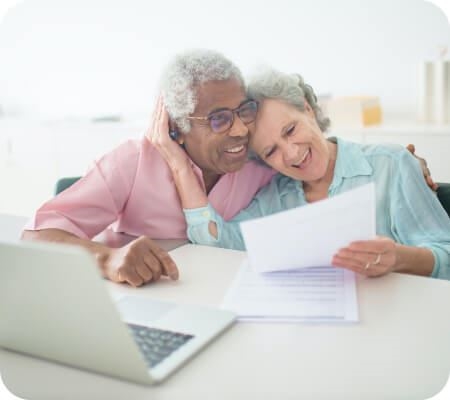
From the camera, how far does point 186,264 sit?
1.33 m

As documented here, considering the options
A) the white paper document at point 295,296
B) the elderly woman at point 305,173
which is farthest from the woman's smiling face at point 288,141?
the white paper document at point 295,296

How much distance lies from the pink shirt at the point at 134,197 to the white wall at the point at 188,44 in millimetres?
680

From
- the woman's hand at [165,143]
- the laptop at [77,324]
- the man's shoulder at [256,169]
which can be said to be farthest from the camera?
the man's shoulder at [256,169]

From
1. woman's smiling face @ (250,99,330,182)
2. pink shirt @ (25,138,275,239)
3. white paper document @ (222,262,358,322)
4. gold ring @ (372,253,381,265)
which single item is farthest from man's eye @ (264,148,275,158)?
gold ring @ (372,253,381,265)

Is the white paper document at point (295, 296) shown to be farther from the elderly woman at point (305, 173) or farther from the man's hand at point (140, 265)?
the elderly woman at point (305, 173)

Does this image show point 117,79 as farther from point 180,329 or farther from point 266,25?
point 180,329

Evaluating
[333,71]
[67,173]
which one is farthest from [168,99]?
[67,173]

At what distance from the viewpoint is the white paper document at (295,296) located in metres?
0.99

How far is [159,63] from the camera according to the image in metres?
3.44

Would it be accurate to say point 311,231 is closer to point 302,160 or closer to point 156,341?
point 156,341

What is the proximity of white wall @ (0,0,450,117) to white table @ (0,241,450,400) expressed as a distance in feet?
4.72

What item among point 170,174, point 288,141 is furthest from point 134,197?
point 288,141

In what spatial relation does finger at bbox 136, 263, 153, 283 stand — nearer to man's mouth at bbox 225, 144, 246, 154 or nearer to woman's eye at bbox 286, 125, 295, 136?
man's mouth at bbox 225, 144, 246, 154

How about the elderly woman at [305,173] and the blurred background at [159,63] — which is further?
the blurred background at [159,63]
